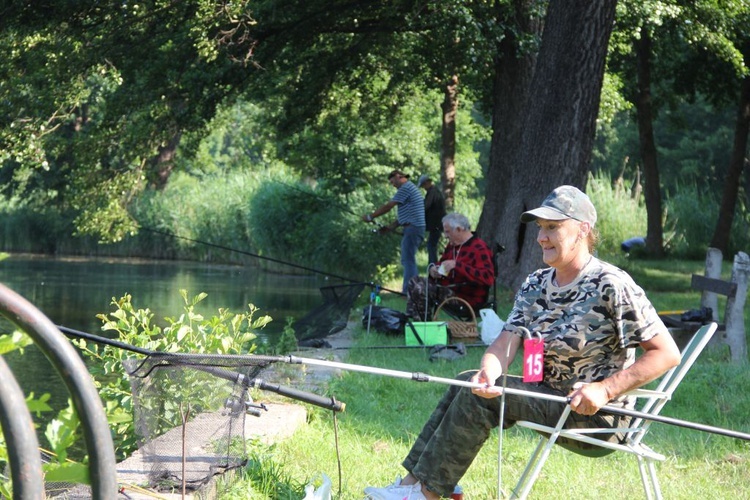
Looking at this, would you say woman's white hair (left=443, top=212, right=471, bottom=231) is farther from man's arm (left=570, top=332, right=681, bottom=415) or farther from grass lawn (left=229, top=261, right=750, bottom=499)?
man's arm (left=570, top=332, right=681, bottom=415)

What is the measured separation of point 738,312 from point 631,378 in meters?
4.49

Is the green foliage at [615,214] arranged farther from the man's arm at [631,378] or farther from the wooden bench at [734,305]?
the man's arm at [631,378]

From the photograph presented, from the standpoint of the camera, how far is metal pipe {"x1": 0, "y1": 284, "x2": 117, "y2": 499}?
179cm

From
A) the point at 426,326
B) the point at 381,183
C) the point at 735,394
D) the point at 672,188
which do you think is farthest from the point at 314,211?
the point at 672,188

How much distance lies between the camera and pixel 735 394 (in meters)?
6.57

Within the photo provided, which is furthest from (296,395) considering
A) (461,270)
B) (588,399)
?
(461,270)

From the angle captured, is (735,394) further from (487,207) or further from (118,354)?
(487,207)

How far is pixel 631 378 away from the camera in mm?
3754

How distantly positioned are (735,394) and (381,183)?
17.3 metres

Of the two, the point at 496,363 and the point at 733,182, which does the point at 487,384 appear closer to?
the point at 496,363

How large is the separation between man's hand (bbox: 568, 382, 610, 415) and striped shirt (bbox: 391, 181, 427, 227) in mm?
10914

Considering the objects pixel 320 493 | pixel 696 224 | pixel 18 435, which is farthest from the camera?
pixel 696 224

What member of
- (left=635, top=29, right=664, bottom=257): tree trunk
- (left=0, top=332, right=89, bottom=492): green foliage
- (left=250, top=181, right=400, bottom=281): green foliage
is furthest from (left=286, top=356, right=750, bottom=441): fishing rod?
(left=635, top=29, right=664, bottom=257): tree trunk

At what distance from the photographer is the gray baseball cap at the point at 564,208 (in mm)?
4055
